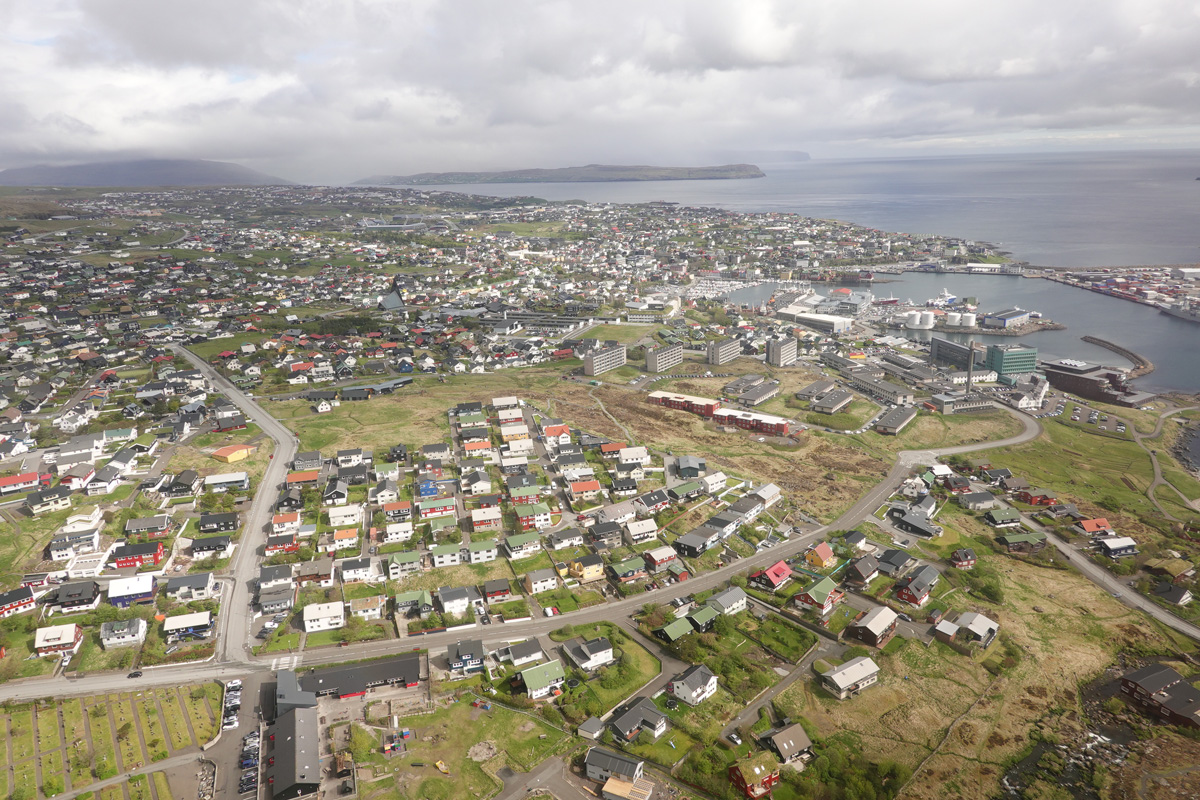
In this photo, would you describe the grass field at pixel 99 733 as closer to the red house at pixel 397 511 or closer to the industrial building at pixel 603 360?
the red house at pixel 397 511

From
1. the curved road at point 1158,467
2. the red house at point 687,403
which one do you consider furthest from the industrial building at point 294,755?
the curved road at point 1158,467

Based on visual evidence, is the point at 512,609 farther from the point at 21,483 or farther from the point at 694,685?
the point at 21,483

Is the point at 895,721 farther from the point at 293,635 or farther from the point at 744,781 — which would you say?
the point at 293,635

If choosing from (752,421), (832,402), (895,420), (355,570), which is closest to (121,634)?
(355,570)

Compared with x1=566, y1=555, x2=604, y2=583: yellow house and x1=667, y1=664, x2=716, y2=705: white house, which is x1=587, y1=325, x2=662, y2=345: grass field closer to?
x1=566, y1=555, x2=604, y2=583: yellow house

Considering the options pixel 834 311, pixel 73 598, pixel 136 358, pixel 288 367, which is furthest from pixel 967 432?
pixel 136 358
